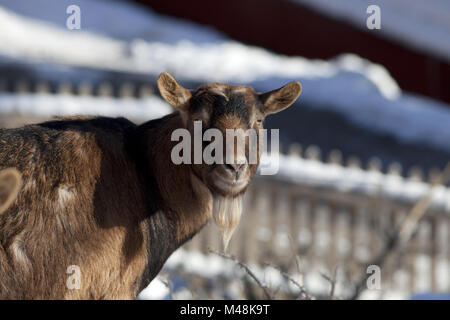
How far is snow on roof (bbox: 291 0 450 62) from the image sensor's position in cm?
1859

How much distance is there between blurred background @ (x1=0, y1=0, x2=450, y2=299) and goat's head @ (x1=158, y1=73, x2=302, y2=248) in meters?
1.80

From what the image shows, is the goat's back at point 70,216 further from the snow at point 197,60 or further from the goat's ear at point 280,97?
the snow at point 197,60

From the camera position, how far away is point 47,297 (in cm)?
382

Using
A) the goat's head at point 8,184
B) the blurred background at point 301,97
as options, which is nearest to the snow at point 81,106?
the blurred background at point 301,97

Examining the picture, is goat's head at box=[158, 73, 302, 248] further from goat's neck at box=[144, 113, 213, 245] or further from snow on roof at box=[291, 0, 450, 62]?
snow on roof at box=[291, 0, 450, 62]

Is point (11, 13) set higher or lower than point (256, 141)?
higher

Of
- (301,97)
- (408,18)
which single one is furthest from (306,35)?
(301,97)

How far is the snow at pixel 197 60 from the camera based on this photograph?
16.6 meters

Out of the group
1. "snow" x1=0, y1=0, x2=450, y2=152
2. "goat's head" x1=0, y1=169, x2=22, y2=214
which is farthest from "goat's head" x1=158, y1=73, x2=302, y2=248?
"snow" x1=0, y1=0, x2=450, y2=152

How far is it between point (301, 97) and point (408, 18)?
4276 millimetres

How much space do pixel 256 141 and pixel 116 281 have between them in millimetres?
1119

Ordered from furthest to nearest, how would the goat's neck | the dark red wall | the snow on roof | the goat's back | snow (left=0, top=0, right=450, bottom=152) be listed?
the dark red wall
the snow on roof
snow (left=0, top=0, right=450, bottom=152)
the goat's neck
the goat's back
